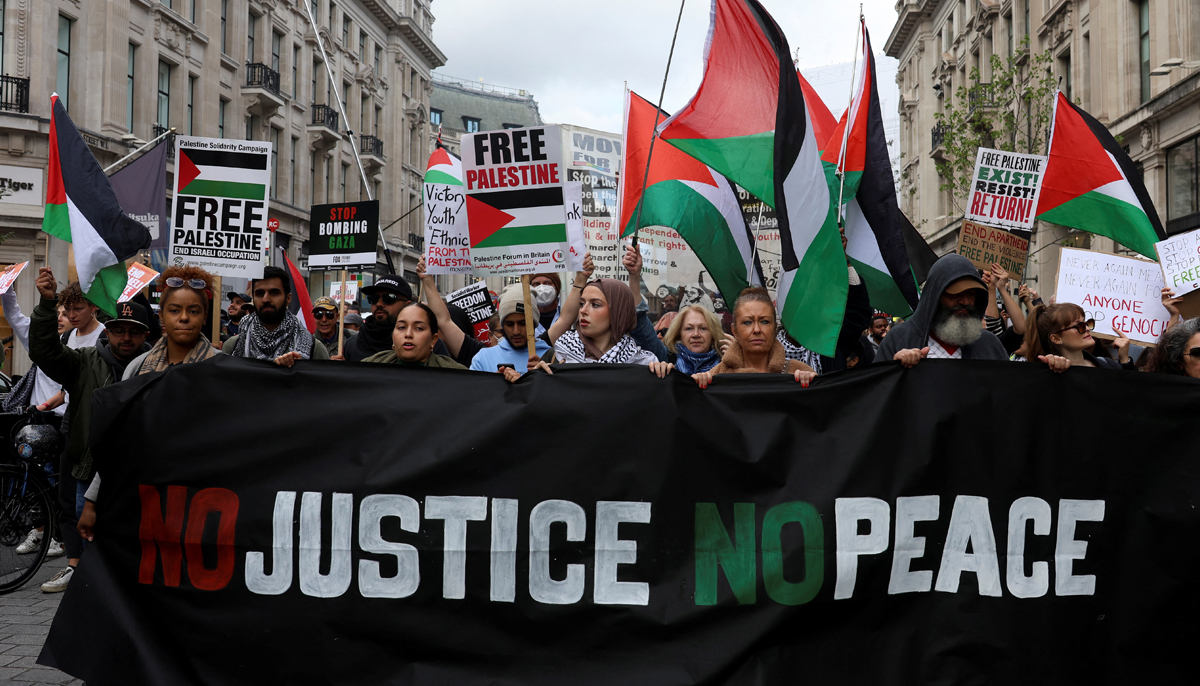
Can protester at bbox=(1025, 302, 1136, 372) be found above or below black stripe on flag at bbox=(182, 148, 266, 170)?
below

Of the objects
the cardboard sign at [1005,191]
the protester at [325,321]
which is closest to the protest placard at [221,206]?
the protester at [325,321]

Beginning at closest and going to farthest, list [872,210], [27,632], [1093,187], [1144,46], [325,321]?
[27,632]
[872,210]
[1093,187]
[325,321]
[1144,46]

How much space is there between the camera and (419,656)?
12.5 feet

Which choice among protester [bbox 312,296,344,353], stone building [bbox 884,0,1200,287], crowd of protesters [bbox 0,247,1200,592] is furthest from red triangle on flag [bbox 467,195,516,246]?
stone building [bbox 884,0,1200,287]

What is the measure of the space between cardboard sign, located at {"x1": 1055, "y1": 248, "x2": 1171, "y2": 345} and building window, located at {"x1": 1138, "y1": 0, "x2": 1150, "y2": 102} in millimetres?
20168

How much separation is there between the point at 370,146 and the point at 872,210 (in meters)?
41.6

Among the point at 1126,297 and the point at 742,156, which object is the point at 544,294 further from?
the point at 1126,297

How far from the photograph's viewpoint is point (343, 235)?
32.8 feet

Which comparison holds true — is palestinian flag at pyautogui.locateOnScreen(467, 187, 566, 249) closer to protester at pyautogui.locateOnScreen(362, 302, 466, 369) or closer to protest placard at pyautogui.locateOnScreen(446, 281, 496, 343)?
protester at pyautogui.locateOnScreen(362, 302, 466, 369)

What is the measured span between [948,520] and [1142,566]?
0.79 metres

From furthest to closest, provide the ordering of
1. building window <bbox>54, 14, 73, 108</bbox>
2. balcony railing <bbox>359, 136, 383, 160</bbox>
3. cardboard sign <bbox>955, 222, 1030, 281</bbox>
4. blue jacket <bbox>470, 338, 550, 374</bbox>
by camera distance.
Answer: balcony railing <bbox>359, 136, 383, 160</bbox>
building window <bbox>54, 14, 73, 108</bbox>
cardboard sign <bbox>955, 222, 1030, 281</bbox>
blue jacket <bbox>470, 338, 550, 374</bbox>

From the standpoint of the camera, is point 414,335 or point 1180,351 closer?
point 1180,351

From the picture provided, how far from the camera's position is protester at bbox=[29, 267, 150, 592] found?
17.7ft

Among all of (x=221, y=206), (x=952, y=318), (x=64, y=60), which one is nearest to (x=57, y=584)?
(x=221, y=206)
